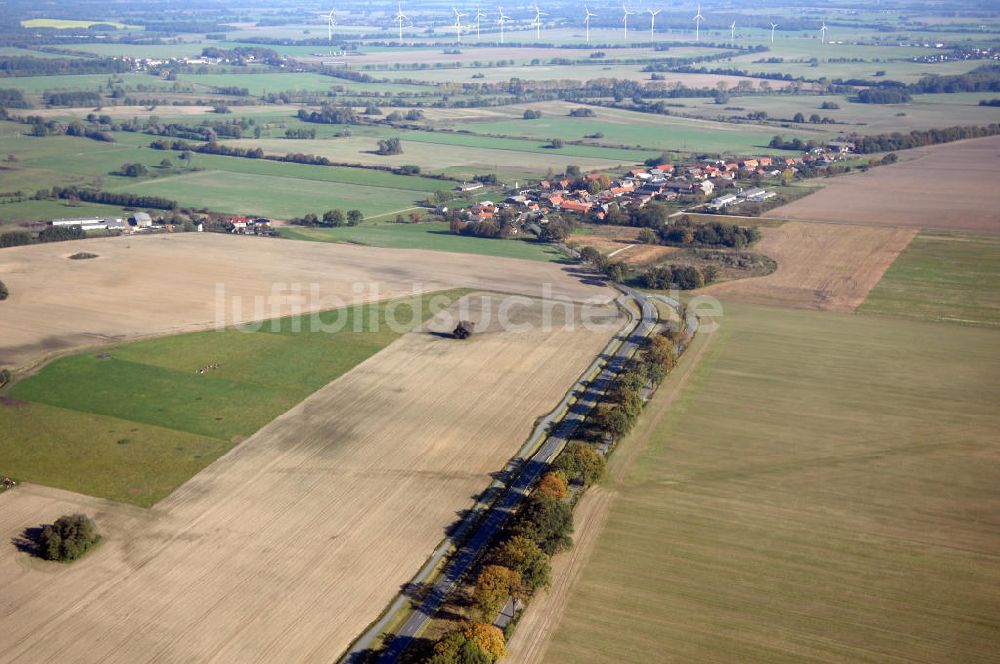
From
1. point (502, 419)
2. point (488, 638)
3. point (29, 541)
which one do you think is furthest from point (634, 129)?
point (488, 638)

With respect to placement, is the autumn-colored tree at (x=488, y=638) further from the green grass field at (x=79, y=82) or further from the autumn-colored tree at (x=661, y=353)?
the green grass field at (x=79, y=82)

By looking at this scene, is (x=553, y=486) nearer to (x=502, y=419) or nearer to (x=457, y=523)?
(x=457, y=523)

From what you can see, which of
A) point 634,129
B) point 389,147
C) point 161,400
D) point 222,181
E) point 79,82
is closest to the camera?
point 161,400

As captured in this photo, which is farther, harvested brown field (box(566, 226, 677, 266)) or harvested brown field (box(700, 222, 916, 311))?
harvested brown field (box(566, 226, 677, 266))

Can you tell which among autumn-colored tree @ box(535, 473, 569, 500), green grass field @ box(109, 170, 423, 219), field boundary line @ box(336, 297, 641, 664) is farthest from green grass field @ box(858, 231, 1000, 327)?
green grass field @ box(109, 170, 423, 219)

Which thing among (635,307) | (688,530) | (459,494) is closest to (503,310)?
(635,307)

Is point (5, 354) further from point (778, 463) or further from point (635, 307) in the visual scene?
point (778, 463)

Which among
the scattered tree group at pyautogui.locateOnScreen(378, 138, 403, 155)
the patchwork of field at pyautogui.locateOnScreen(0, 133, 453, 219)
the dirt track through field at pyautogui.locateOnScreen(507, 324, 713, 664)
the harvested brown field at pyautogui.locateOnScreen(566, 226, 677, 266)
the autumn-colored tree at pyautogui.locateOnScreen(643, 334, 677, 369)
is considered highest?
the scattered tree group at pyautogui.locateOnScreen(378, 138, 403, 155)

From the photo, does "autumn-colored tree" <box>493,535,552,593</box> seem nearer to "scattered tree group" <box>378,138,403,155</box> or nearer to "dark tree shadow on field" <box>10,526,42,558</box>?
"dark tree shadow on field" <box>10,526,42,558</box>
